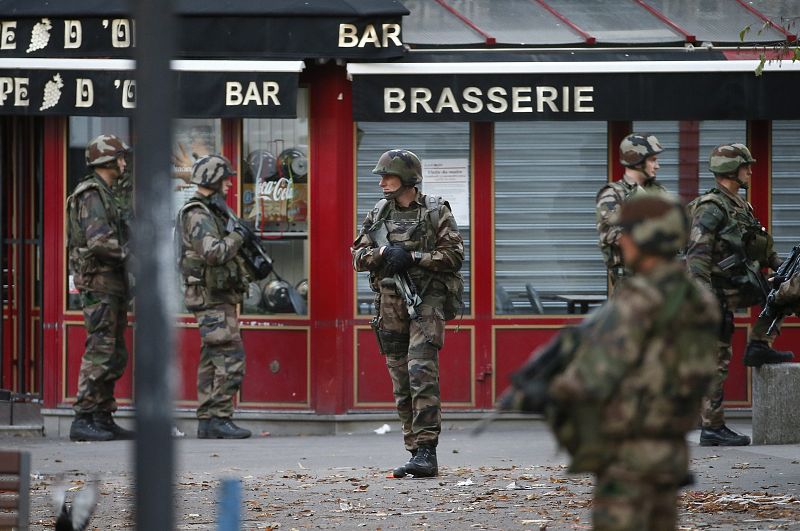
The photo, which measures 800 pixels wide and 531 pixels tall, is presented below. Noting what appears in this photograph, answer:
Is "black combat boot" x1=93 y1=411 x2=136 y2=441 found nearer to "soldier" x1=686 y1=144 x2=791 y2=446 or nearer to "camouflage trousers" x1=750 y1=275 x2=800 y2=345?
"soldier" x1=686 y1=144 x2=791 y2=446

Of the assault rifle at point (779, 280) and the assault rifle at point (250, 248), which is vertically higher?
the assault rifle at point (250, 248)

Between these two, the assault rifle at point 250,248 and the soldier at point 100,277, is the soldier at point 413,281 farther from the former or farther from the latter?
the soldier at point 100,277

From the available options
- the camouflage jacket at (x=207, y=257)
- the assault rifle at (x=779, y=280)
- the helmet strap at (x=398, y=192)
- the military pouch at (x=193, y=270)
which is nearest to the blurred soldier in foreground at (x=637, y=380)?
the helmet strap at (x=398, y=192)

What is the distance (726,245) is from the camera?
1074 cm

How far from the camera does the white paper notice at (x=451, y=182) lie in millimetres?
12492

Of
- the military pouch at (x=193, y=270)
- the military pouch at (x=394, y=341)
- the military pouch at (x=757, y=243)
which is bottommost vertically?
the military pouch at (x=394, y=341)

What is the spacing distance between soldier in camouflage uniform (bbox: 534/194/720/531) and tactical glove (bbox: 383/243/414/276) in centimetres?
441

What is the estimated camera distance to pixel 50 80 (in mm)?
12078

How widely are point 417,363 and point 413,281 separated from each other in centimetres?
54

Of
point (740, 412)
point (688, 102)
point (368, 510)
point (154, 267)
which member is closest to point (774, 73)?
point (688, 102)

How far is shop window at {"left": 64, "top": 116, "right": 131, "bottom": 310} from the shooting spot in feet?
41.9

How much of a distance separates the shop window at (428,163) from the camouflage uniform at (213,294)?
1.21m

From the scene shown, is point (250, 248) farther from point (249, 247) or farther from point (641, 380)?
point (641, 380)

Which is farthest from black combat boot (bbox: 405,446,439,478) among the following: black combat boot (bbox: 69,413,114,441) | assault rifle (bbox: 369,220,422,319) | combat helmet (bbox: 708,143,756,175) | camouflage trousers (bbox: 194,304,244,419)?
black combat boot (bbox: 69,413,114,441)
